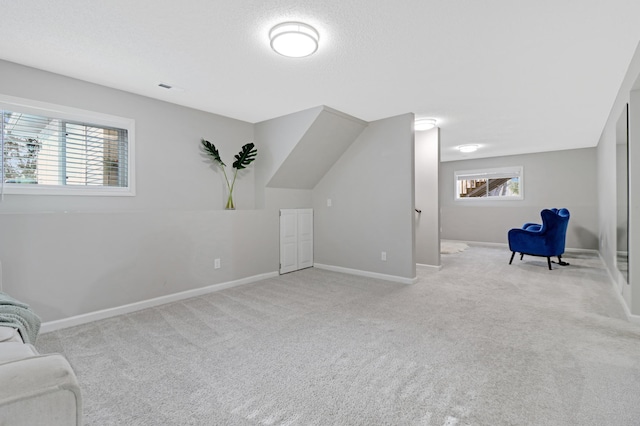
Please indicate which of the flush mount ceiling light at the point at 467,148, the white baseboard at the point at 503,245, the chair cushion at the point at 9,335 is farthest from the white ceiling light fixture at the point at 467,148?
the chair cushion at the point at 9,335

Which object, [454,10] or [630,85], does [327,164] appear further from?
[630,85]

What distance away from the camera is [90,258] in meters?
2.93

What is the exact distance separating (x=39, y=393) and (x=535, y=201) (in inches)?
334

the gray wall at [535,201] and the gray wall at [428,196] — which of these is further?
the gray wall at [535,201]

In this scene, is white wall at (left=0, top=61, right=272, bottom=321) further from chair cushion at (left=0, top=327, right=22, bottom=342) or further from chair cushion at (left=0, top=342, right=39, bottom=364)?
chair cushion at (left=0, top=342, right=39, bottom=364)

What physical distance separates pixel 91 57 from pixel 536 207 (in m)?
8.26

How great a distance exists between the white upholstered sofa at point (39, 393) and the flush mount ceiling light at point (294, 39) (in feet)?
7.06

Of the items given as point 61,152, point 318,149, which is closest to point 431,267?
point 318,149

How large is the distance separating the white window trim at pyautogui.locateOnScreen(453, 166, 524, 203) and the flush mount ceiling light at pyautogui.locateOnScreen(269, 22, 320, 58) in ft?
22.4

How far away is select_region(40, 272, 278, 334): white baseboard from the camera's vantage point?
2.73 meters

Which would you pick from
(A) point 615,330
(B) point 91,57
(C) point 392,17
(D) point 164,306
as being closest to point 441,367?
(A) point 615,330

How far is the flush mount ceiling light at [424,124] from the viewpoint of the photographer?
14.6 feet

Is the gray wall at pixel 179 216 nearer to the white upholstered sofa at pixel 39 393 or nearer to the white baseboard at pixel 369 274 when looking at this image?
the white baseboard at pixel 369 274

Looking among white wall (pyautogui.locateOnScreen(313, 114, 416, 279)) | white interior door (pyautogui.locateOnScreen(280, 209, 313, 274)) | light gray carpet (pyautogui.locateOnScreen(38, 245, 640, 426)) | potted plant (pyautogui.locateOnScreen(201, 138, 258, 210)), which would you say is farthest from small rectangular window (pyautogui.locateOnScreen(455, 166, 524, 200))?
potted plant (pyautogui.locateOnScreen(201, 138, 258, 210))
